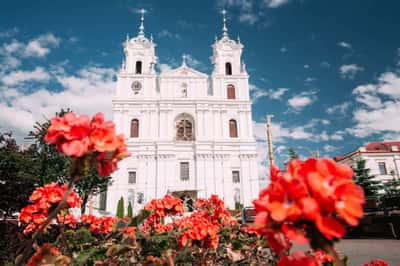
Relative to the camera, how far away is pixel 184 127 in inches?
1219

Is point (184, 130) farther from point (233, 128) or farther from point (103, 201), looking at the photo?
point (103, 201)

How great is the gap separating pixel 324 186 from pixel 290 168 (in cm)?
15

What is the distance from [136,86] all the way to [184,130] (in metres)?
8.09

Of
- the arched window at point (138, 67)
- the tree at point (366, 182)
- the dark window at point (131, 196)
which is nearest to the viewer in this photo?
the tree at point (366, 182)

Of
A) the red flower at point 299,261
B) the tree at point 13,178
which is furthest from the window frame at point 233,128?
the red flower at point 299,261

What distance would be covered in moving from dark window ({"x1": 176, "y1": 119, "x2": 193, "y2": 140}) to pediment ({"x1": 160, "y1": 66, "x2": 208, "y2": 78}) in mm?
5994

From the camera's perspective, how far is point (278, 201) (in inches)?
31.4

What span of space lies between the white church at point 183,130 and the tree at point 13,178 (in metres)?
13.3

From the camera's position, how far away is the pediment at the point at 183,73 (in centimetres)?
3266

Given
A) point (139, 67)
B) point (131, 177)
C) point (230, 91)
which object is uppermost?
point (139, 67)

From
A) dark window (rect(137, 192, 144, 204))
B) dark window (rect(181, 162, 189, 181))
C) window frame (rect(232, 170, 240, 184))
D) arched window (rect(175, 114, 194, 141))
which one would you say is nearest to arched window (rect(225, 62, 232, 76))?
arched window (rect(175, 114, 194, 141))

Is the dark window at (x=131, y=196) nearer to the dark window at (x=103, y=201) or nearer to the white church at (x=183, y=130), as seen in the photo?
the white church at (x=183, y=130)

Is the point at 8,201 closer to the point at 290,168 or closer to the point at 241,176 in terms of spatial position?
the point at 290,168

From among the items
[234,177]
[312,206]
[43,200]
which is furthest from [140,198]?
[312,206]
